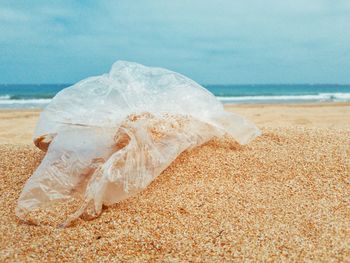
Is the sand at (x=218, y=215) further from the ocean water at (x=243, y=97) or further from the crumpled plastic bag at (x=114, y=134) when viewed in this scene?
the ocean water at (x=243, y=97)

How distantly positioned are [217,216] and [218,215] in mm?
15

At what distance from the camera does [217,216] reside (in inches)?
105

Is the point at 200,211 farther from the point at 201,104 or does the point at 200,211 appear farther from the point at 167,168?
the point at 201,104

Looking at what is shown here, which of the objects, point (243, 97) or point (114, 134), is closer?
point (114, 134)

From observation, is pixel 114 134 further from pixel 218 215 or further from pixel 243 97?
pixel 243 97

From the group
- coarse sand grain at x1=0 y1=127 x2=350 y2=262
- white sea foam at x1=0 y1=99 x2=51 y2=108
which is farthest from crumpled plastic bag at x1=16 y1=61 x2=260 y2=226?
white sea foam at x1=0 y1=99 x2=51 y2=108

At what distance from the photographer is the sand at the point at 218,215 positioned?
2.29 meters

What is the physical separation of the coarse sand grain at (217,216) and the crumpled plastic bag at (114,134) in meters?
0.15

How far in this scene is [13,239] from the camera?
2490 mm

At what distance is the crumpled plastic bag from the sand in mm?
152

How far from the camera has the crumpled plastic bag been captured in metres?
2.80

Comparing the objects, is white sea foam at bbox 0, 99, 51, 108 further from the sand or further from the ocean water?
the sand

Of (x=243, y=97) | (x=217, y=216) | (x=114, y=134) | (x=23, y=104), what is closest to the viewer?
(x=217, y=216)

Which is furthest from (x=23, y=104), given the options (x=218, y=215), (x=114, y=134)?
A: (x=218, y=215)
